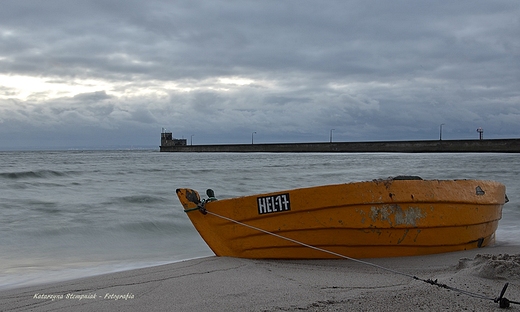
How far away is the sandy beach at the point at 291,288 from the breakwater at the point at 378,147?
56.7 meters

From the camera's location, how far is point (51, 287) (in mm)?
3879

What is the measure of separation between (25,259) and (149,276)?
2467 millimetres

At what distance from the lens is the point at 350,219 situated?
4.05 m

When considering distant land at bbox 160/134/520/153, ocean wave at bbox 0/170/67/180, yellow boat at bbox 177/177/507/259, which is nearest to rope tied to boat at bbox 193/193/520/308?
yellow boat at bbox 177/177/507/259

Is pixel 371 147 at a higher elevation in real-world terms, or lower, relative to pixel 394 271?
higher

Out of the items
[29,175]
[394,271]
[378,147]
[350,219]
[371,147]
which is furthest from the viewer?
[371,147]

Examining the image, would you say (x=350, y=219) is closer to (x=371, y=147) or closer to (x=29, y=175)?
(x=29, y=175)

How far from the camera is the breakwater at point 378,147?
5534 cm

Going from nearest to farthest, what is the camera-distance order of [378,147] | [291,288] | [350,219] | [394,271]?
[291,288]
[394,271]
[350,219]
[378,147]

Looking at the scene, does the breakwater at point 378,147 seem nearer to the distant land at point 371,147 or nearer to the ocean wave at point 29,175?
the distant land at point 371,147

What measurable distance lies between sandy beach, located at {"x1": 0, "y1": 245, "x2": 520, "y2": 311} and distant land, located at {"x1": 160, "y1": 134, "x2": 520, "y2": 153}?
186 ft

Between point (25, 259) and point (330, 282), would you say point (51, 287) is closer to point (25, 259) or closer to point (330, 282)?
point (25, 259)

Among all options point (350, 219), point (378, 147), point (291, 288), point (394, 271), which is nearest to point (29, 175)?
point (350, 219)

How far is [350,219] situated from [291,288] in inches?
41.0
